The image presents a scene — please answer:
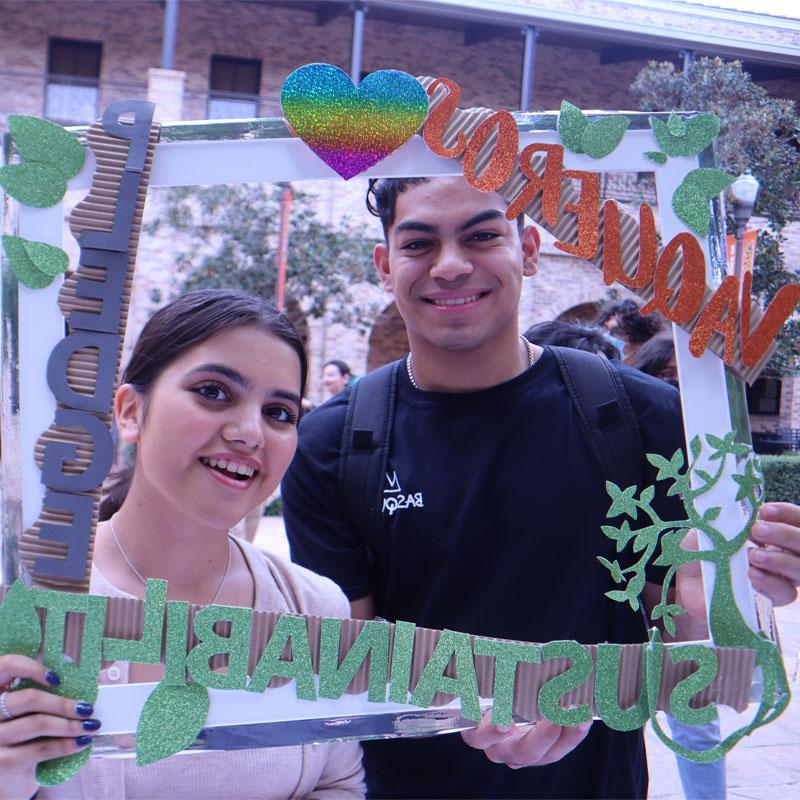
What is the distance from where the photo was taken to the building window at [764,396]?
1.28 metres

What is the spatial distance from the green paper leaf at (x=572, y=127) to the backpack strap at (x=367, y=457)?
0.53 metres

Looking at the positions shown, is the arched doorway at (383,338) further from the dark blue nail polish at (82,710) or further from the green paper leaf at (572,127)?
the dark blue nail polish at (82,710)

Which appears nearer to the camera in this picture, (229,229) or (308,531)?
(308,531)

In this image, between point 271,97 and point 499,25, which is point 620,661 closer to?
point 499,25

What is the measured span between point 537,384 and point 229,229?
848cm

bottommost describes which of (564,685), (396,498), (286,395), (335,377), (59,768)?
(59,768)

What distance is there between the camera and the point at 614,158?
124cm

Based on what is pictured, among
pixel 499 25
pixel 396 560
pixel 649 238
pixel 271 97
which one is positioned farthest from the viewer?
pixel 271 97

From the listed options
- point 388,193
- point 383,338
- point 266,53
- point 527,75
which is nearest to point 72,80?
point 266,53

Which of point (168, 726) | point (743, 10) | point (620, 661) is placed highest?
point (743, 10)

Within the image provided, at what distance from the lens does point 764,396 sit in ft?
4.28

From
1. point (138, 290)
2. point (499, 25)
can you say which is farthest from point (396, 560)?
point (138, 290)

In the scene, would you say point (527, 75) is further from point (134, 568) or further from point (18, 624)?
point (18, 624)

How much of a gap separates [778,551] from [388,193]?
0.79 metres
